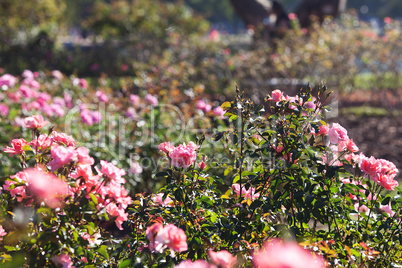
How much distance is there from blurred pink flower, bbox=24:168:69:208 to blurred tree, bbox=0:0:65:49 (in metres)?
14.9

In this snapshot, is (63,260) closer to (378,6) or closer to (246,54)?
(246,54)

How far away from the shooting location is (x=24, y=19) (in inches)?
658

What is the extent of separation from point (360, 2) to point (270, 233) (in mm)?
54322

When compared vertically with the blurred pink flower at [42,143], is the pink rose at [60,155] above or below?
below

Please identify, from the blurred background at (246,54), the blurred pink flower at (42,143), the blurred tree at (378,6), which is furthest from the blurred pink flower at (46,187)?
the blurred tree at (378,6)

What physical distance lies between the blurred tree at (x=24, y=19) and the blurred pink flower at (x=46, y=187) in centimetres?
1487

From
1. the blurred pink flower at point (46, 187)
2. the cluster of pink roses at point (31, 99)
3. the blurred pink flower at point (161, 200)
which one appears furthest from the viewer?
the cluster of pink roses at point (31, 99)

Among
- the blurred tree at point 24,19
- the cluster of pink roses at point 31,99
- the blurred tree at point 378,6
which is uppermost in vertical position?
the blurred tree at point 378,6

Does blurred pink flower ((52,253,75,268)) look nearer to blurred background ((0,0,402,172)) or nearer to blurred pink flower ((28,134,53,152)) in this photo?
blurred pink flower ((28,134,53,152))

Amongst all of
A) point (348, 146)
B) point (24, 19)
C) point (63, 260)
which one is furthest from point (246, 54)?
point (24, 19)

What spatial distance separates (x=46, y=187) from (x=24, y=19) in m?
17.0

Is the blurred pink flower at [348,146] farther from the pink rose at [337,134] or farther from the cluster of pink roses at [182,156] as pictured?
the cluster of pink roses at [182,156]

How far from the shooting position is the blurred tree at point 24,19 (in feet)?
50.2

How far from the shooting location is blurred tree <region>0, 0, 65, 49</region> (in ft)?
50.2
